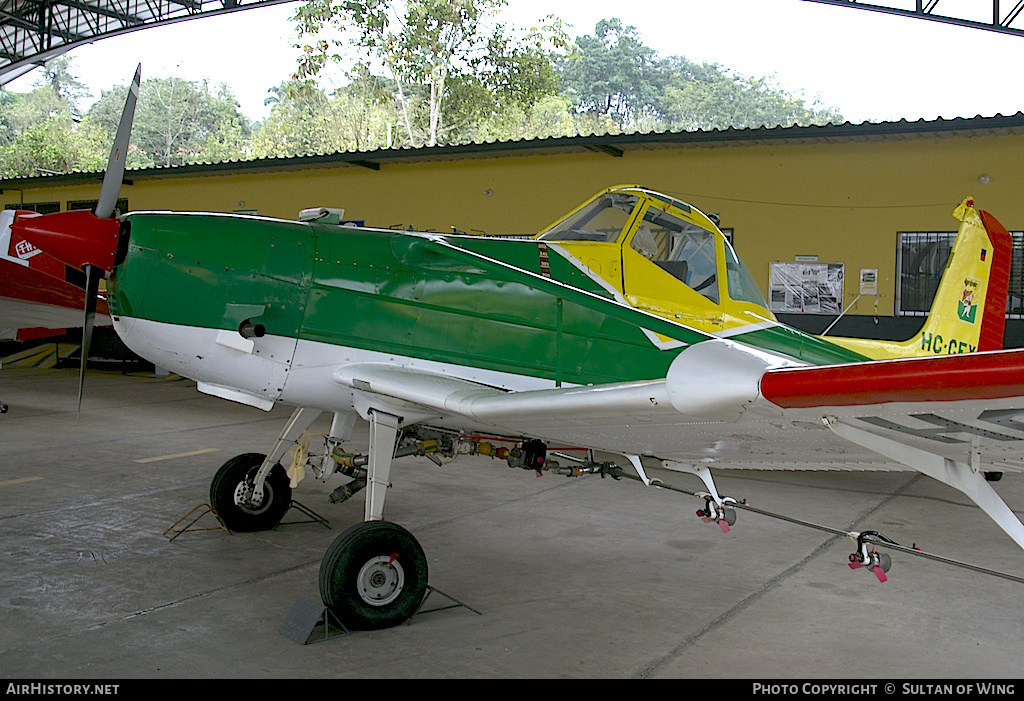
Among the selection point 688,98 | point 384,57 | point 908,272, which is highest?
point 688,98

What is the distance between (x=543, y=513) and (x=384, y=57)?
34.2 meters

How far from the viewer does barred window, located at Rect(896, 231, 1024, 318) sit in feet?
36.0

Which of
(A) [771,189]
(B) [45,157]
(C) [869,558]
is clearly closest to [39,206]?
(A) [771,189]

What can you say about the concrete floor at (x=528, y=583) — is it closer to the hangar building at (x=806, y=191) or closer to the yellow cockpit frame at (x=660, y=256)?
the yellow cockpit frame at (x=660, y=256)

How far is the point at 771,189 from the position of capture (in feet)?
39.5

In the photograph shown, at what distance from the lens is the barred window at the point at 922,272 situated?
36.0ft

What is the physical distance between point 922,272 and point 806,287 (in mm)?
1476

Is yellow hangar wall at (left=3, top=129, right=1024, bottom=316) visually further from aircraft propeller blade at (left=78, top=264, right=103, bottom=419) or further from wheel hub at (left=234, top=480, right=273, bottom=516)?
Answer: aircraft propeller blade at (left=78, top=264, right=103, bottom=419)

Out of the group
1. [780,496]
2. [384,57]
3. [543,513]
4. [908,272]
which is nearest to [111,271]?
[543,513]

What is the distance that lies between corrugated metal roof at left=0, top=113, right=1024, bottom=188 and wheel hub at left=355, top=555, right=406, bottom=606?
8.97 meters

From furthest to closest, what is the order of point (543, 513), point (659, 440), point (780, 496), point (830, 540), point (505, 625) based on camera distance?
point (780, 496) < point (543, 513) < point (830, 540) < point (505, 625) < point (659, 440)

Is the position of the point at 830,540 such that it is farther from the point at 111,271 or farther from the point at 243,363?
the point at 111,271

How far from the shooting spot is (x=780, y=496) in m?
7.33

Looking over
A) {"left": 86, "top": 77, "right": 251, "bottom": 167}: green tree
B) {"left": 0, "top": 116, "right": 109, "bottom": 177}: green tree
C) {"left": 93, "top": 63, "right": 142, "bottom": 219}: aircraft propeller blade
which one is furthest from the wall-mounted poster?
{"left": 86, "top": 77, "right": 251, "bottom": 167}: green tree
